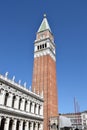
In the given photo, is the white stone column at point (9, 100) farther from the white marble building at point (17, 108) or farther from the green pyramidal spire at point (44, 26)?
the green pyramidal spire at point (44, 26)

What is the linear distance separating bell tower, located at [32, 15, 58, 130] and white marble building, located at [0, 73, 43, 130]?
5555mm

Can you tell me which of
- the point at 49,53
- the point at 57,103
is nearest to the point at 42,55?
the point at 49,53

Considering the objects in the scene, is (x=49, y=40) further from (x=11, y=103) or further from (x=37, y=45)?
(x=11, y=103)

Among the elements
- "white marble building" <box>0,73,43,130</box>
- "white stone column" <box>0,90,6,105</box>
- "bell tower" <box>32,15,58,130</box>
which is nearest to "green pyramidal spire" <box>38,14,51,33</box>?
"bell tower" <box>32,15,58,130</box>

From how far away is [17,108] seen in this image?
113 ft

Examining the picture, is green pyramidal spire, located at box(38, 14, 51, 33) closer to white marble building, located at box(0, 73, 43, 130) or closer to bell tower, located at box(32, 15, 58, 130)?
bell tower, located at box(32, 15, 58, 130)

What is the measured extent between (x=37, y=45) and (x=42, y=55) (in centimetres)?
532

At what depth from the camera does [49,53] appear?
5634 cm

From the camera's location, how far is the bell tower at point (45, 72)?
48.8m

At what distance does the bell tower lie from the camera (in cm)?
4884

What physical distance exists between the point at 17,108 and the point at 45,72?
21.0m

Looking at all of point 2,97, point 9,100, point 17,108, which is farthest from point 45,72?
point 2,97

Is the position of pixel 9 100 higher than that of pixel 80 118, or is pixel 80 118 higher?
pixel 9 100

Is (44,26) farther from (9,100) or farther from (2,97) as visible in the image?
(2,97)
